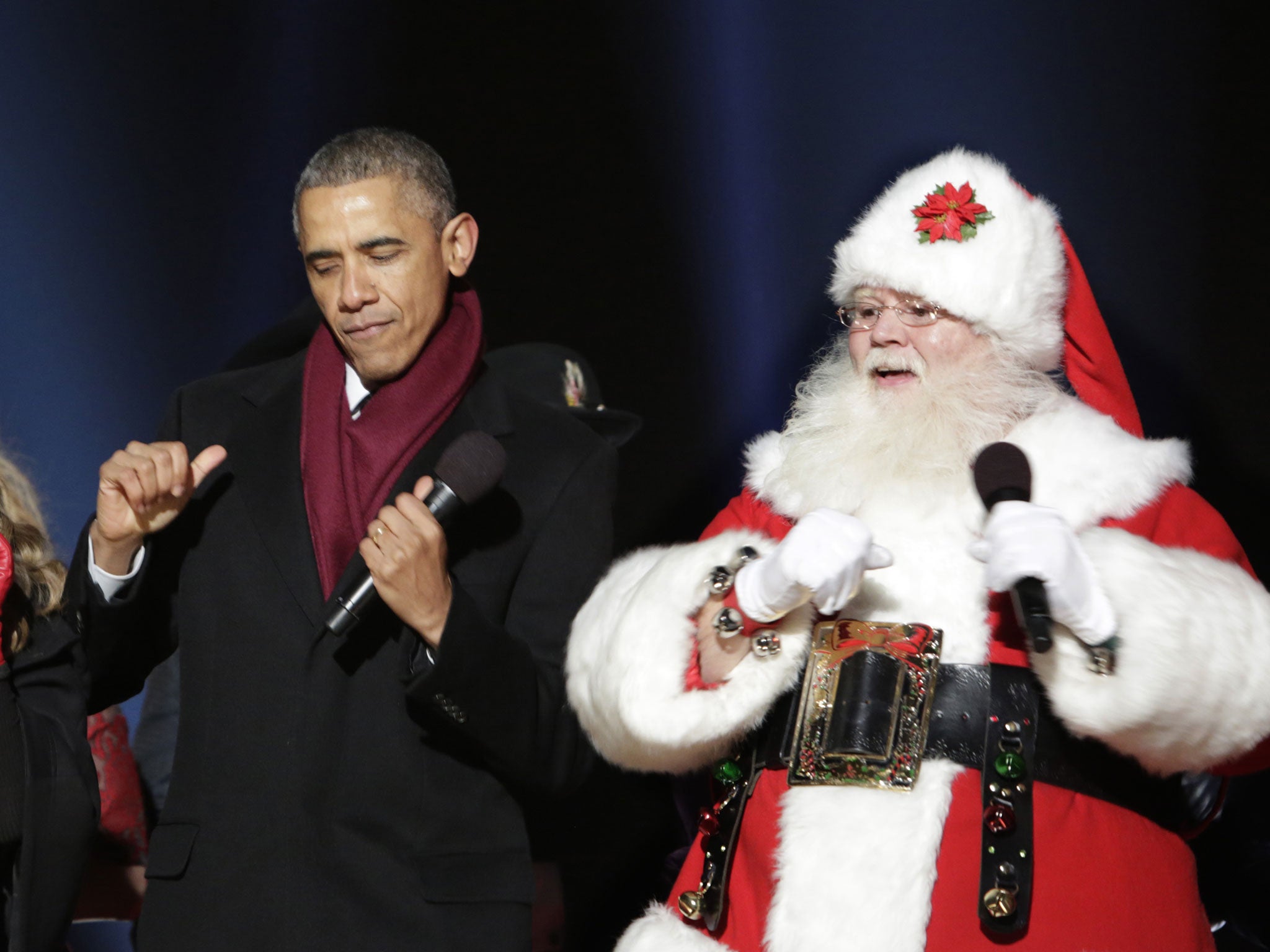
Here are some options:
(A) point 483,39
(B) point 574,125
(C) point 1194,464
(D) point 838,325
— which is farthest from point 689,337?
(C) point 1194,464

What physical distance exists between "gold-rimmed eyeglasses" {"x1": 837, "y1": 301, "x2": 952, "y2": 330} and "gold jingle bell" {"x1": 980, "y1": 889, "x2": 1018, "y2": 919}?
98 centimetres

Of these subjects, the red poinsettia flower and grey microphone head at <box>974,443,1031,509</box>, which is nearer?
grey microphone head at <box>974,443,1031,509</box>

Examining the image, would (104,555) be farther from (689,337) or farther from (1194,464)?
(1194,464)

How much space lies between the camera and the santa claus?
1.99 meters

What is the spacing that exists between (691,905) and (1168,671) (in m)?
0.83

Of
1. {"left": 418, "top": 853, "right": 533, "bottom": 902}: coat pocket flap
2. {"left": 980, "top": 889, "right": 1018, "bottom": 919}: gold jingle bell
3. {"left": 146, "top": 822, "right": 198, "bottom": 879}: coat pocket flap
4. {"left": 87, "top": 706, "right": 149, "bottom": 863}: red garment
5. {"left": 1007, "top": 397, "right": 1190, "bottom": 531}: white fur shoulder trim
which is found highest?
{"left": 1007, "top": 397, "right": 1190, "bottom": 531}: white fur shoulder trim

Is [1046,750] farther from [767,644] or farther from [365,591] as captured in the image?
[365,591]

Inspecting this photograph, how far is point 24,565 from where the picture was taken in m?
2.44

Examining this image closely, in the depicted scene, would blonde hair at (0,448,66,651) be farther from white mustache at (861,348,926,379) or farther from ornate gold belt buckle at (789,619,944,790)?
white mustache at (861,348,926,379)

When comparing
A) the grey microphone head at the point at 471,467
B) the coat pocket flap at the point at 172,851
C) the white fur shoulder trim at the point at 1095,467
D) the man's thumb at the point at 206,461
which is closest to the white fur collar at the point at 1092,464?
the white fur shoulder trim at the point at 1095,467

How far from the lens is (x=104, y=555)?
238 cm

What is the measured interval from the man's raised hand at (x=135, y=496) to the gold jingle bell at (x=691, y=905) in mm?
1099

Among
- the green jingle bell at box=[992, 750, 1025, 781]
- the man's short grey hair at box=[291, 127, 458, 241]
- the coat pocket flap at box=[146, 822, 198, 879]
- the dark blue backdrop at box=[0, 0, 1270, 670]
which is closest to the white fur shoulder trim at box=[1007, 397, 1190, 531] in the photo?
the green jingle bell at box=[992, 750, 1025, 781]

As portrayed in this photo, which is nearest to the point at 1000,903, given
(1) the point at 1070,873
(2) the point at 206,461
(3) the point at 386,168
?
(1) the point at 1070,873
